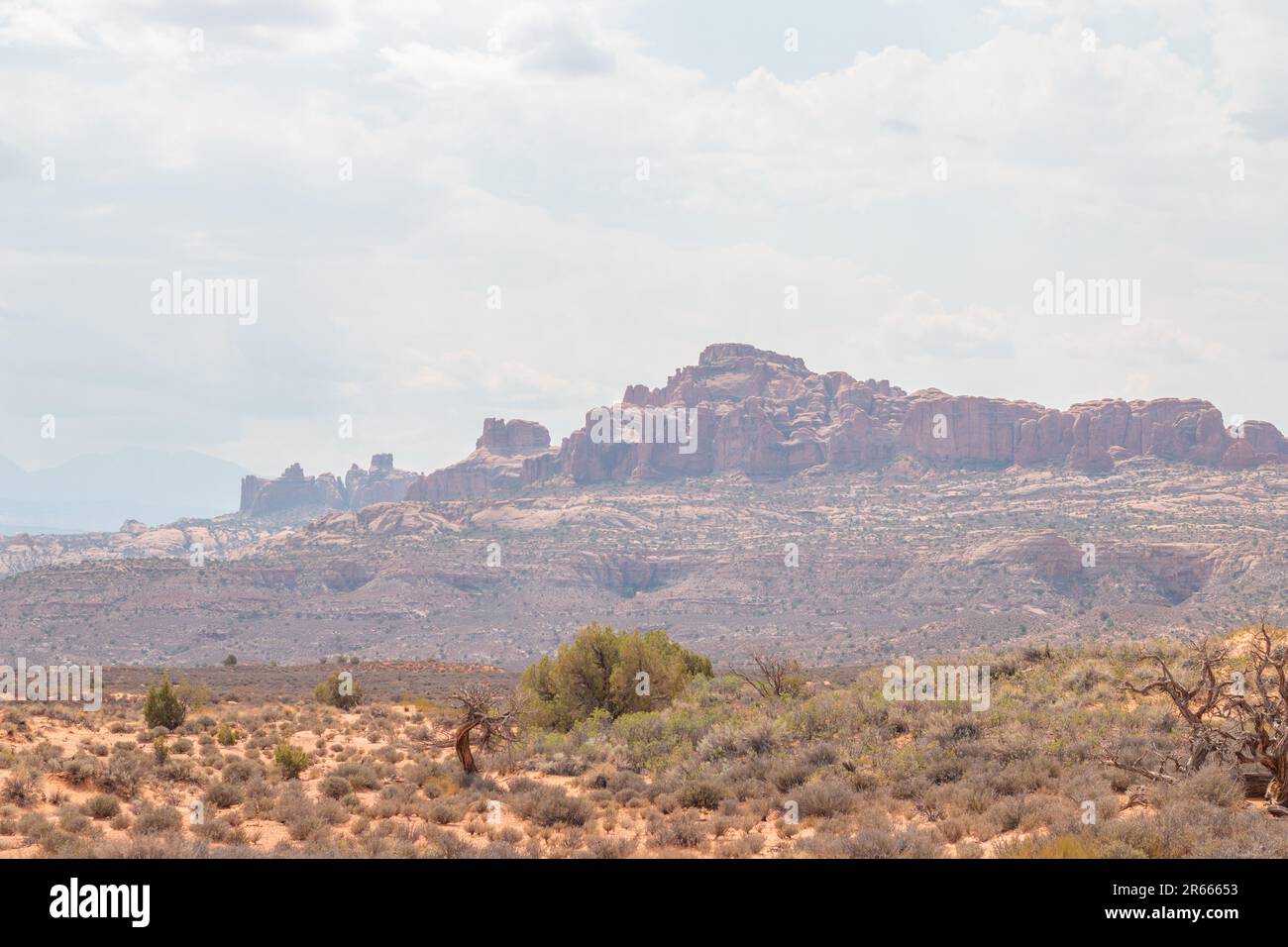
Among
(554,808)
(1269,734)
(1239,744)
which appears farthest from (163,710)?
(1269,734)

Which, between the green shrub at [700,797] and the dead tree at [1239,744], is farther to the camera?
the green shrub at [700,797]

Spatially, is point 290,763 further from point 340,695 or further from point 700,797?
point 340,695

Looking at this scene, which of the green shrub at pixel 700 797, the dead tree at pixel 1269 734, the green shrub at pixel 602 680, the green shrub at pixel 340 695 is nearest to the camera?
the dead tree at pixel 1269 734

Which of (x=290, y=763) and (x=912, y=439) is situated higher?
(x=912, y=439)

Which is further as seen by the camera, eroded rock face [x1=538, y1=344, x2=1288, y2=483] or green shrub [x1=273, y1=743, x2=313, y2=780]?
eroded rock face [x1=538, y1=344, x2=1288, y2=483]

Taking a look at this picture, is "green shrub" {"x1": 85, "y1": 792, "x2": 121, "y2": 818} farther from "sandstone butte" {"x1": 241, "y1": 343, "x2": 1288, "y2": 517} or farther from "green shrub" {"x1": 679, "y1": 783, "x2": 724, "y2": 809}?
"sandstone butte" {"x1": 241, "y1": 343, "x2": 1288, "y2": 517}

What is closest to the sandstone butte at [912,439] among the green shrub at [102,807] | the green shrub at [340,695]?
the green shrub at [340,695]

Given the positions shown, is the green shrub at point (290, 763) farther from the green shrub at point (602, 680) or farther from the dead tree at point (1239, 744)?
the dead tree at point (1239, 744)

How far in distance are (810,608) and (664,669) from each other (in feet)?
256

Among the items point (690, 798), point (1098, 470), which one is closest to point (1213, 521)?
point (1098, 470)

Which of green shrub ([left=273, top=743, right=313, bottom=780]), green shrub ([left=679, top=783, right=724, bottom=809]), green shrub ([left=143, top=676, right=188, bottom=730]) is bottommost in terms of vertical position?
green shrub ([left=143, top=676, right=188, bottom=730])

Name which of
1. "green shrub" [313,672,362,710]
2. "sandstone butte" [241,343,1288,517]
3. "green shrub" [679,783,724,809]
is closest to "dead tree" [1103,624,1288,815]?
"green shrub" [679,783,724,809]
